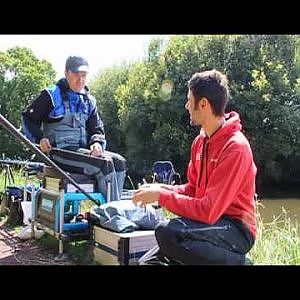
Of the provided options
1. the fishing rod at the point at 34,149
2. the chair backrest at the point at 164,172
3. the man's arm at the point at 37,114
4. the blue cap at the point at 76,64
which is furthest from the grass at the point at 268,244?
the blue cap at the point at 76,64

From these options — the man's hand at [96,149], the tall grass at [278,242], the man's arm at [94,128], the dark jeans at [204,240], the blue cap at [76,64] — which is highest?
the blue cap at [76,64]

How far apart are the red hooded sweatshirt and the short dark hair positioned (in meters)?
0.06

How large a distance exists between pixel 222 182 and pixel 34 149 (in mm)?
933

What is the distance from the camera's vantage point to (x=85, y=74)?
7.79 ft

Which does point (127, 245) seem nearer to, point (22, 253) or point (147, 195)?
point (147, 195)

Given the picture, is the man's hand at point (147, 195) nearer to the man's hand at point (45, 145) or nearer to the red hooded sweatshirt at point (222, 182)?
the red hooded sweatshirt at point (222, 182)

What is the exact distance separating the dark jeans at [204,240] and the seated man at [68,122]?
2.49 ft

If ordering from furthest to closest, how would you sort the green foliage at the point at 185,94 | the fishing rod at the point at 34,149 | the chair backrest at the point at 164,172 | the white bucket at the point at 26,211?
1. the white bucket at the point at 26,211
2. the green foliage at the point at 185,94
3. the chair backrest at the point at 164,172
4. the fishing rod at the point at 34,149

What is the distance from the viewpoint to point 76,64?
7.78 ft

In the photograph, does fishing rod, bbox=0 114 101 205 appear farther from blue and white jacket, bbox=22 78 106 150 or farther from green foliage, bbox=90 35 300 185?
green foliage, bbox=90 35 300 185

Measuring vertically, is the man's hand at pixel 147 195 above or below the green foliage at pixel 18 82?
below

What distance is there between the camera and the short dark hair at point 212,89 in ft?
5.35

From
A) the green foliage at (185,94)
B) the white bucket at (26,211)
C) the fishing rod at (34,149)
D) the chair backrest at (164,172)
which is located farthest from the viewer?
the white bucket at (26,211)
